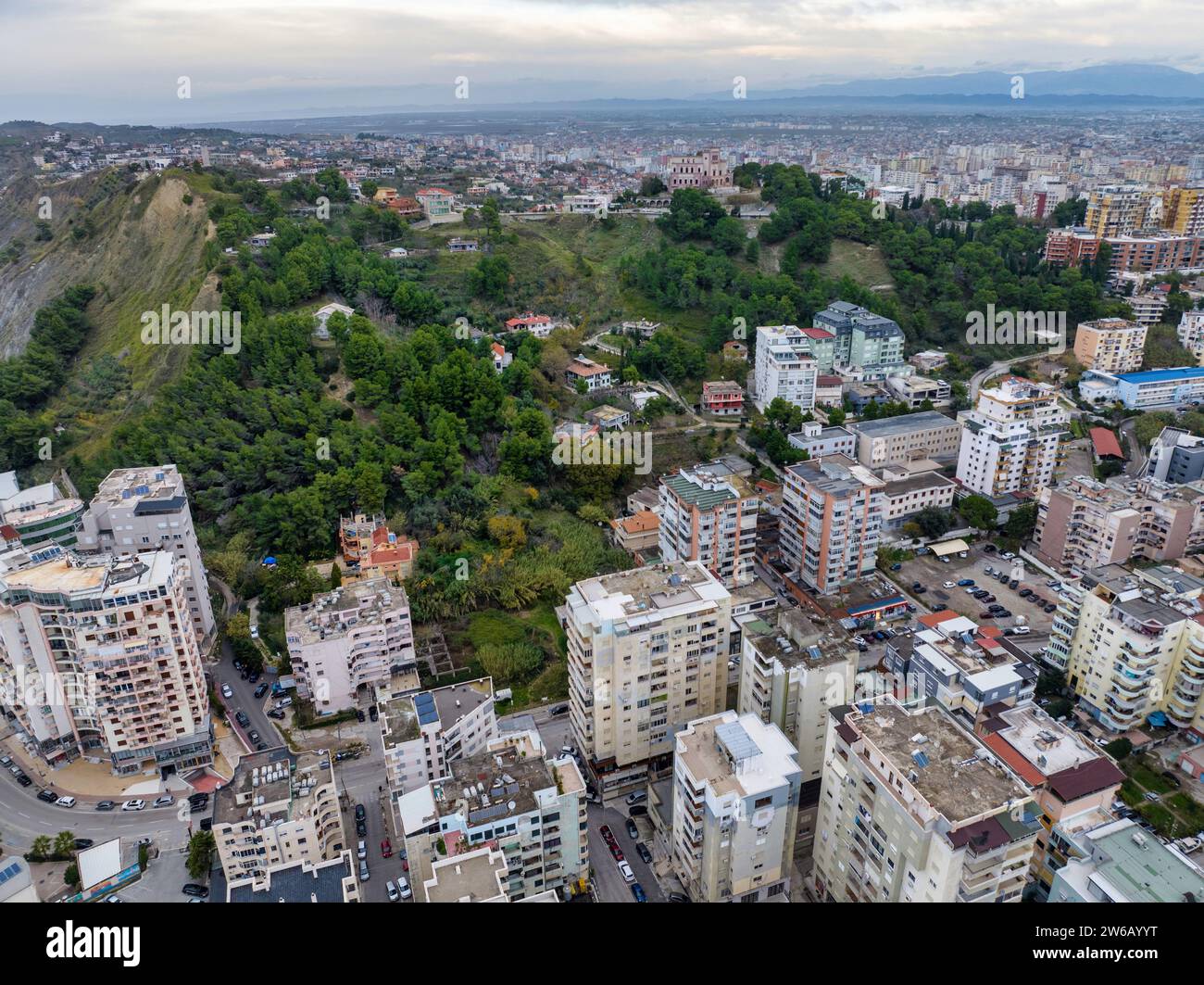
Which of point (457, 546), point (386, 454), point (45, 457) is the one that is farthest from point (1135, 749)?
point (45, 457)

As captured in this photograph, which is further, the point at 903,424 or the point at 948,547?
the point at 903,424

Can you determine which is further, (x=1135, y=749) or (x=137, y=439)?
(x=137, y=439)

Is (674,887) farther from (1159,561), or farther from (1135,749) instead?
(1159,561)

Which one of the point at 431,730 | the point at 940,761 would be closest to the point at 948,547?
the point at 940,761

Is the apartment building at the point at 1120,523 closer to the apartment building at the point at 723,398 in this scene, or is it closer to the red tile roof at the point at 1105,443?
the red tile roof at the point at 1105,443

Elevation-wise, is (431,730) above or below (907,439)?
below

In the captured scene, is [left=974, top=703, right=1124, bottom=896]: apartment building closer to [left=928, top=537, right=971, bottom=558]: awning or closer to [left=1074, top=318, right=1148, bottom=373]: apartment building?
[left=928, top=537, right=971, bottom=558]: awning

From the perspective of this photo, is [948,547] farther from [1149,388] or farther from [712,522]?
[1149,388]
